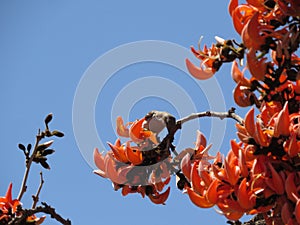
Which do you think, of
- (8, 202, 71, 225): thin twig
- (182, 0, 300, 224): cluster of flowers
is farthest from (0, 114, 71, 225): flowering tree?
(182, 0, 300, 224): cluster of flowers

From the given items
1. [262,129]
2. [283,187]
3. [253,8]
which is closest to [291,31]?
[253,8]

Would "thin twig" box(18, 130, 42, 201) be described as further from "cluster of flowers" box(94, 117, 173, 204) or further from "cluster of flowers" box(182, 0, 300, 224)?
"cluster of flowers" box(182, 0, 300, 224)

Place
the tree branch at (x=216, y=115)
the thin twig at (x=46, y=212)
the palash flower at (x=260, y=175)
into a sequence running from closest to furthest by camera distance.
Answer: the palash flower at (x=260, y=175), the thin twig at (x=46, y=212), the tree branch at (x=216, y=115)

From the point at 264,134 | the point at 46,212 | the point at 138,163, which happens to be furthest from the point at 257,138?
the point at 46,212

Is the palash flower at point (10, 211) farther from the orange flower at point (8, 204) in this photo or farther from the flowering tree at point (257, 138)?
the flowering tree at point (257, 138)

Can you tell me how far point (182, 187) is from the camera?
1874 millimetres

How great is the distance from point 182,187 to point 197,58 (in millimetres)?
398

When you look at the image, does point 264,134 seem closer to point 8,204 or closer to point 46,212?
point 46,212

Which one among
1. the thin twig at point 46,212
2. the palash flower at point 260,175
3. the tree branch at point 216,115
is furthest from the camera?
the tree branch at point 216,115

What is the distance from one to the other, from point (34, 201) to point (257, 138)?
0.86m

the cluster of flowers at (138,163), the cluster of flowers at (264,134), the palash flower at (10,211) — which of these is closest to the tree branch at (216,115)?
the cluster of flowers at (138,163)

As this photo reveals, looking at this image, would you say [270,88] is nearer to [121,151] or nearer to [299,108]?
[299,108]

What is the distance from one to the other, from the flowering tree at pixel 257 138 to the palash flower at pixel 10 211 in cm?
27

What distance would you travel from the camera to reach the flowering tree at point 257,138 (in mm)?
1424
